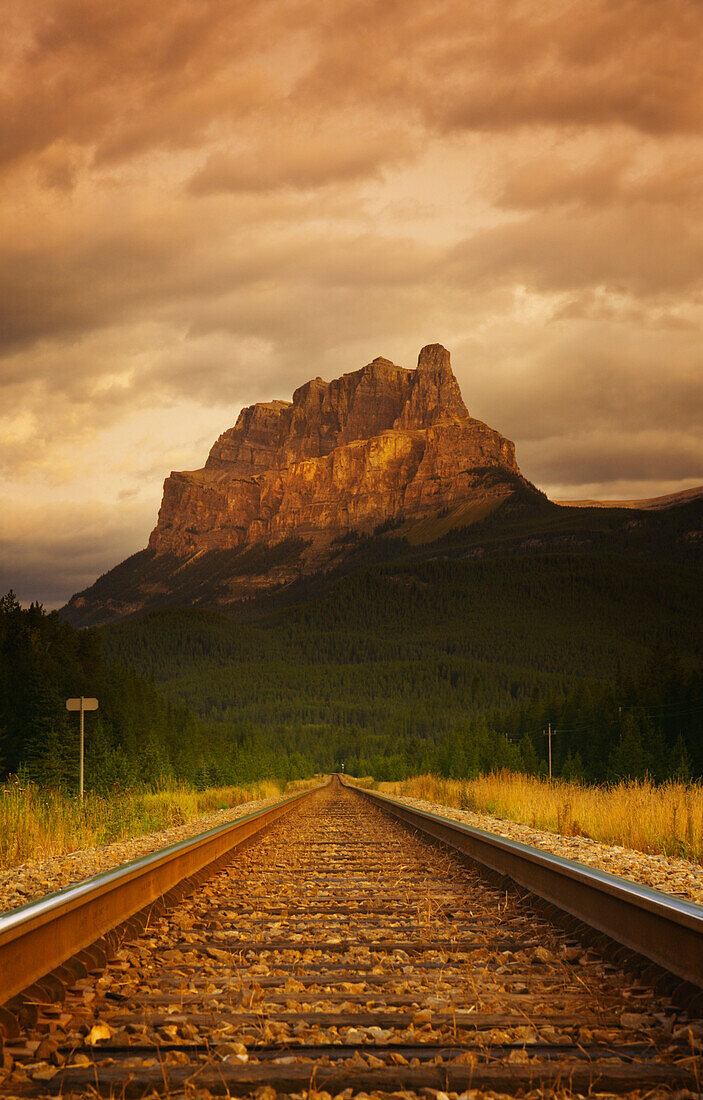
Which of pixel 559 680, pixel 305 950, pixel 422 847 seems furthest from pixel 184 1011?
pixel 559 680

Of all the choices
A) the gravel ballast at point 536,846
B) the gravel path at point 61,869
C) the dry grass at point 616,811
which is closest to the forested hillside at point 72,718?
the dry grass at point 616,811

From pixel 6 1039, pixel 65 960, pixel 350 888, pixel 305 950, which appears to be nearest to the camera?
pixel 6 1039

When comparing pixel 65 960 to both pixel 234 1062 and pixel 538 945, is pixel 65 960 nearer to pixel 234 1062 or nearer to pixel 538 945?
pixel 234 1062

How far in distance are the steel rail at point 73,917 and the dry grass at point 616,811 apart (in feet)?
18.7

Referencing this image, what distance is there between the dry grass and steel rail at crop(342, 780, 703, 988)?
11.0 feet

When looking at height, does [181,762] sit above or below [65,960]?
below

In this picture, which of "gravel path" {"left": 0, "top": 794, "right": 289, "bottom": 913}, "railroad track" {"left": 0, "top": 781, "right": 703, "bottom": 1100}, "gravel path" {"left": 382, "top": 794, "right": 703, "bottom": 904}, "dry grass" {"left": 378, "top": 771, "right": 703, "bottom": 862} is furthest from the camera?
"dry grass" {"left": 378, "top": 771, "right": 703, "bottom": 862}

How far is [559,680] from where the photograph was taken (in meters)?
194

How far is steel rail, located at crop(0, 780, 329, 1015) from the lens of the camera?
3.63m


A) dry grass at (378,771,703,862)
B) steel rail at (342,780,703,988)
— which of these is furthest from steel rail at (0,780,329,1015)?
dry grass at (378,771,703,862)

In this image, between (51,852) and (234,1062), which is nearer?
(234,1062)

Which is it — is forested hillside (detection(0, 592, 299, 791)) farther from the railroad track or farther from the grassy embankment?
the railroad track

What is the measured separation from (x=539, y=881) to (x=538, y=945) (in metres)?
1.54

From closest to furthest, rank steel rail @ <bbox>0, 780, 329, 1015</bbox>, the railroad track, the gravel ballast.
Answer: the railroad track → steel rail @ <bbox>0, 780, 329, 1015</bbox> → the gravel ballast
